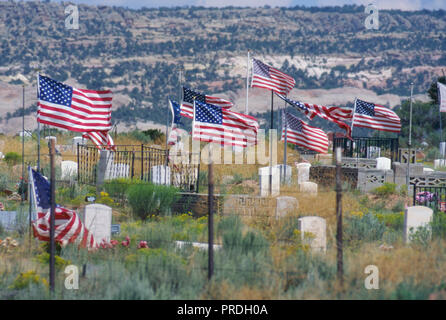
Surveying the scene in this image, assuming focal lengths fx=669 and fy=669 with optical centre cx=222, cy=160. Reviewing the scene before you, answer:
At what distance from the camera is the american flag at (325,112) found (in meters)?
18.5

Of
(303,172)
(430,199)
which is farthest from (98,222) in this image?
(303,172)

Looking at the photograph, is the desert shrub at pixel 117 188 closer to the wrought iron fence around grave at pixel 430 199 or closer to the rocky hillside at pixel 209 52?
the wrought iron fence around grave at pixel 430 199

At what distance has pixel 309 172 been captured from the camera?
930 inches

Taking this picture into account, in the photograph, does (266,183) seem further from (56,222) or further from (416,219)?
(56,222)

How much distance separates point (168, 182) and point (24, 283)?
32.2 feet

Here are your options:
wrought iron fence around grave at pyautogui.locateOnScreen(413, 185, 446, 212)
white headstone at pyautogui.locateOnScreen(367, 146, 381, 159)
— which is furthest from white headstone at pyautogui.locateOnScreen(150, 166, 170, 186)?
white headstone at pyautogui.locateOnScreen(367, 146, 381, 159)

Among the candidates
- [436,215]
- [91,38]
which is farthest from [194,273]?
[91,38]

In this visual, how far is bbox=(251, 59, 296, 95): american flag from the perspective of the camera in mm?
20109

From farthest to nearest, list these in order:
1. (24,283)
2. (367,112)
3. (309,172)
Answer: (309,172)
(367,112)
(24,283)

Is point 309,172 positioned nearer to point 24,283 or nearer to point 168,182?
point 168,182

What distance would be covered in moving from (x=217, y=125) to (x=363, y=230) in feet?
14.0

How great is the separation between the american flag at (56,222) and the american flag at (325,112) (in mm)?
7848

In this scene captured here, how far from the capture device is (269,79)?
20359mm

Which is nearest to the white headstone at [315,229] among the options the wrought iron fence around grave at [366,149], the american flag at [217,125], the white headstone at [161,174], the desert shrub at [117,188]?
the american flag at [217,125]
